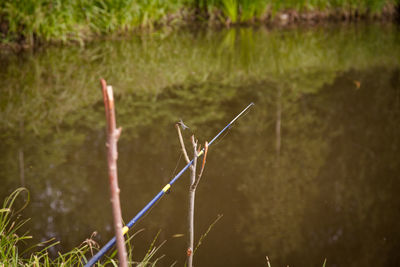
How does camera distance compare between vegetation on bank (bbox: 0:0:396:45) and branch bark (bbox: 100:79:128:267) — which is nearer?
branch bark (bbox: 100:79:128:267)

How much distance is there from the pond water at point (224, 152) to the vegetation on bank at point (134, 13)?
45 centimetres

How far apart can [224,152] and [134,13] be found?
4.24m

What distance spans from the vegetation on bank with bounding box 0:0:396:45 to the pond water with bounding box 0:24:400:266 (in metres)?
0.45

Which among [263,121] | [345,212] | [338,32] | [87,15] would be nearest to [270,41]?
[338,32]

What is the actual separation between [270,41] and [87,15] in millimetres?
2466

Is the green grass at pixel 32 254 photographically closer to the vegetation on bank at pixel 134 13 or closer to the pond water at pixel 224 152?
the pond water at pixel 224 152

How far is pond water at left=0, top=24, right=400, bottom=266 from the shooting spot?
68.2 inches

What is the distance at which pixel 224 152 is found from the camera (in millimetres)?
2412

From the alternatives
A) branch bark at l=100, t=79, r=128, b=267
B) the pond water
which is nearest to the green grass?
the pond water

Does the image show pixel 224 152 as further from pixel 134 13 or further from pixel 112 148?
pixel 134 13

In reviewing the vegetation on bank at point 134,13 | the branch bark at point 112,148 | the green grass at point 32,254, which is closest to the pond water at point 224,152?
the green grass at point 32,254

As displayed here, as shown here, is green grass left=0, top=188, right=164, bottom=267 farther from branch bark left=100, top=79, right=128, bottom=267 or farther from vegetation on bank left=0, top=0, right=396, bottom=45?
vegetation on bank left=0, top=0, right=396, bottom=45

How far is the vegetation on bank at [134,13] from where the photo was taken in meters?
4.86

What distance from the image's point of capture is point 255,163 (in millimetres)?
2326
